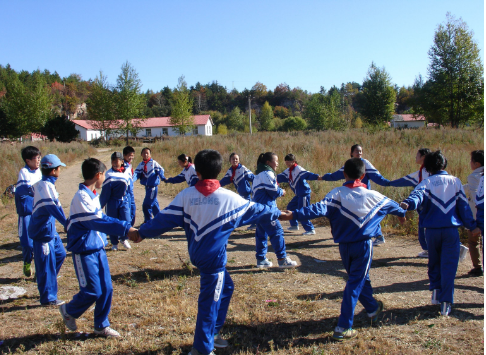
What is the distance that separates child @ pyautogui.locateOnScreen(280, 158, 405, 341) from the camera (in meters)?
3.61

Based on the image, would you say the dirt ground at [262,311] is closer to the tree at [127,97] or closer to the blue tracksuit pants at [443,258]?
the blue tracksuit pants at [443,258]

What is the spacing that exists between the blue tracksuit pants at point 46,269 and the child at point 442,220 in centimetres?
445

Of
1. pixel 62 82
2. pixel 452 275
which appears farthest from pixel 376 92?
pixel 62 82

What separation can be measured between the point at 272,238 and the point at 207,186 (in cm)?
293

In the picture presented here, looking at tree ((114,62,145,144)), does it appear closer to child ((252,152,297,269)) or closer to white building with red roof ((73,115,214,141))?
white building with red roof ((73,115,214,141))

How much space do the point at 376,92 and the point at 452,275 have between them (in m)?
37.2

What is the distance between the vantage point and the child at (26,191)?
18.1 ft

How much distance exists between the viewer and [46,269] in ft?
15.1

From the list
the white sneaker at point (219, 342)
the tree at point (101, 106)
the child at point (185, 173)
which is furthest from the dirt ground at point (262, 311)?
the tree at point (101, 106)

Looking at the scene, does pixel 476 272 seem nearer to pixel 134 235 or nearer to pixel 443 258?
pixel 443 258

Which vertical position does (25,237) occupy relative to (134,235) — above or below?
below

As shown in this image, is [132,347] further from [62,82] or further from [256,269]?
[62,82]

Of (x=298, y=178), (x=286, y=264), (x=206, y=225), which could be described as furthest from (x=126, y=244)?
(x=206, y=225)

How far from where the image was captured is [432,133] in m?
19.9
